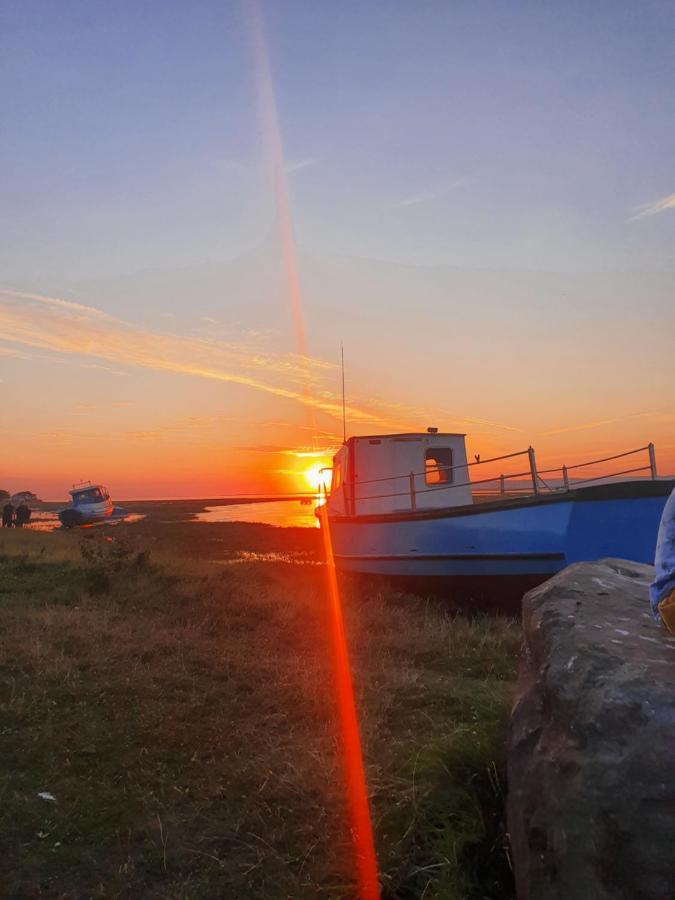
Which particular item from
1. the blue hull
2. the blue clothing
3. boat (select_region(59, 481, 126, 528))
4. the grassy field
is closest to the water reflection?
boat (select_region(59, 481, 126, 528))

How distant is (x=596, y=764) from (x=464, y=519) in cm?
942

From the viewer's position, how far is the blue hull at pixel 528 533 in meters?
10.2

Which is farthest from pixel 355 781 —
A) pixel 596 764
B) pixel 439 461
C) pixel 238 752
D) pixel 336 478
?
pixel 336 478

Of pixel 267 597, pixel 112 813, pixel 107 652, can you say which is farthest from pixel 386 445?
pixel 112 813

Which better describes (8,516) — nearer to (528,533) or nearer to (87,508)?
(87,508)

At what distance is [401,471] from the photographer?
50.8 feet

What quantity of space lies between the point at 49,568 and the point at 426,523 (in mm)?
9834

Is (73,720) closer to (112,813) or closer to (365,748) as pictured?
(112,813)

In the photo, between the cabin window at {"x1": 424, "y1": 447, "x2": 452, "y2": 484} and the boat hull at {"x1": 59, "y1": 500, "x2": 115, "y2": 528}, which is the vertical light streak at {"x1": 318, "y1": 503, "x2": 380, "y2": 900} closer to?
the cabin window at {"x1": 424, "y1": 447, "x2": 452, "y2": 484}

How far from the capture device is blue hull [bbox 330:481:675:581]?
33.4 ft

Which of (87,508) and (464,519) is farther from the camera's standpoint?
(87,508)

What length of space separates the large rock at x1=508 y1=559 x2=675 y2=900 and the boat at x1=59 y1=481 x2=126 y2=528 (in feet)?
145

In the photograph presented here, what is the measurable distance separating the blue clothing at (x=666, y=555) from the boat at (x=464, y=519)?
742cm

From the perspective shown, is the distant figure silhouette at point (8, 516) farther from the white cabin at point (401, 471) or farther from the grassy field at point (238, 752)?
the grassy field at point (238, 752)
